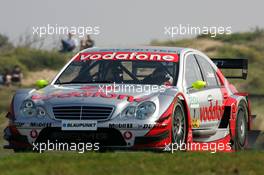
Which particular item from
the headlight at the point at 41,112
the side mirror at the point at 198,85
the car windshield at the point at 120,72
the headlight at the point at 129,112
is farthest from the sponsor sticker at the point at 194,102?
the headlight at the point at 41,112

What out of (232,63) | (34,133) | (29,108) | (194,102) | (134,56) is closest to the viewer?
(34,133)

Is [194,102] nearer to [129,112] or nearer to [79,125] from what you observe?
[129,112]

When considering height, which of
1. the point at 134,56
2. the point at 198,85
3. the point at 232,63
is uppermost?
the point at 134,56

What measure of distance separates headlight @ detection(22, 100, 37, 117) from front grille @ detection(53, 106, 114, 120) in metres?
0.25

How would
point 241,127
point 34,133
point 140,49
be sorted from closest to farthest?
point 34,133, point 140,49, point 241,127

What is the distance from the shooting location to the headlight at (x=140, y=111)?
39.0 ft

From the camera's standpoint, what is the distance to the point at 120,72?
44.0 feet

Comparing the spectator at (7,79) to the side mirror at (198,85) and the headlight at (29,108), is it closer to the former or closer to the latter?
the side mirror at (198,85)

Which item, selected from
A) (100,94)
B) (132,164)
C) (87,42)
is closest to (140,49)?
(100,94)

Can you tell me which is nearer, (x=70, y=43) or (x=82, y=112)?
(x=82, y=112)

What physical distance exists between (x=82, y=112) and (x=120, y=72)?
59.7 inches

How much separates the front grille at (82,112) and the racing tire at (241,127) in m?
2.84

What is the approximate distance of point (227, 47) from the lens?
52188 mm

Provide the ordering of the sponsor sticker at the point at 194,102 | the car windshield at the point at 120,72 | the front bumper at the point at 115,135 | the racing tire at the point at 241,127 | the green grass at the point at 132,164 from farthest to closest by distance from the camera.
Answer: the racing tire at the point at 241,127 < the car windshield at the point at 120,72 < the sponsor sticker at the point at 194,102 < the front bumper at the point at 115,135 < the green grass at the point at 132,164
